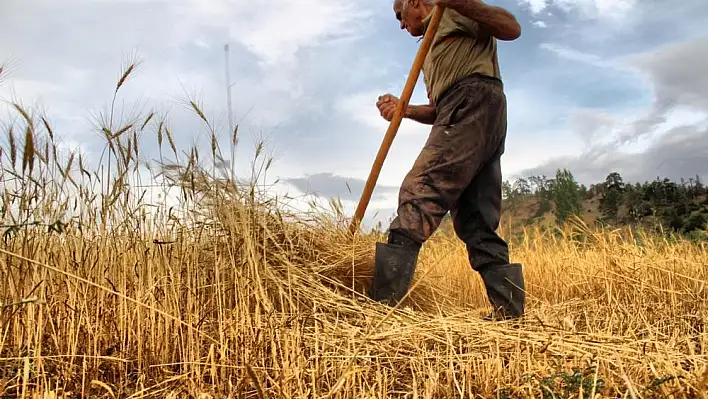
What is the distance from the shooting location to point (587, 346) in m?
2.24

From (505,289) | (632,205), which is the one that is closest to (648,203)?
(632,205)

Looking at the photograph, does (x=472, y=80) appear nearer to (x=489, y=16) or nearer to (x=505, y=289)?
(x=489, y=16)

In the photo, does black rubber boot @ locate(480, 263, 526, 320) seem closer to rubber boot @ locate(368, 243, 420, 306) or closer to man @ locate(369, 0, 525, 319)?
man @ locate(369, 0, 525, 319)

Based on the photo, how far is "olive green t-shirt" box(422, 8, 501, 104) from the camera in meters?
2.95

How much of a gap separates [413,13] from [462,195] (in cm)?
104

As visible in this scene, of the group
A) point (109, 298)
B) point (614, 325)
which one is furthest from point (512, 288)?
point (109, 298)

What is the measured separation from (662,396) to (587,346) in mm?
534

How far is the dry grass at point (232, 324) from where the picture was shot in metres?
1.87

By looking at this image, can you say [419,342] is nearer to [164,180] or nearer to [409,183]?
[409,183]

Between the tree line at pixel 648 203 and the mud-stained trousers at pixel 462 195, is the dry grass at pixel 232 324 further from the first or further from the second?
the tree line at pixel 648 203

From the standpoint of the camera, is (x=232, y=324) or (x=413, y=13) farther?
(x=413, y=13)

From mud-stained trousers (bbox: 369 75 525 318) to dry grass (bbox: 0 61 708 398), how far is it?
0.20m

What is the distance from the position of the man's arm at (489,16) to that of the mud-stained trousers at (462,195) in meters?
0.25

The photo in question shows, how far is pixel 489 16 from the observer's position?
279 centimetres
